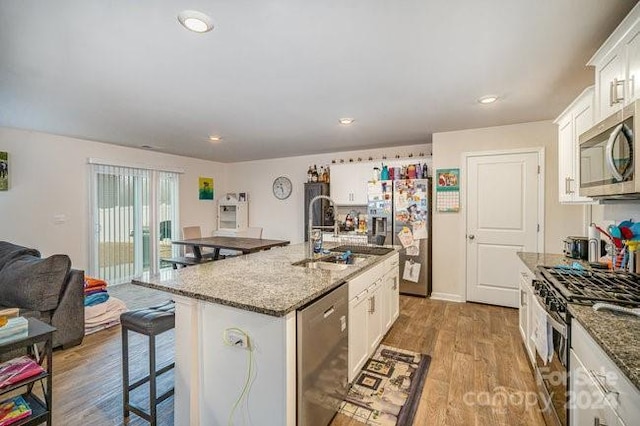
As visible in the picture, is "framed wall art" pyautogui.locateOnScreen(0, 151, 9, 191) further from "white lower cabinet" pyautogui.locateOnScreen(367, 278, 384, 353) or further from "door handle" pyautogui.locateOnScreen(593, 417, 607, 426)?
"door handle" pyautogui.locateOnScreen(593, 417, 607, 426)

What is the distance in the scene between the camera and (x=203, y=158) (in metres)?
6.27

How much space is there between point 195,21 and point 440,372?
2.91 metres

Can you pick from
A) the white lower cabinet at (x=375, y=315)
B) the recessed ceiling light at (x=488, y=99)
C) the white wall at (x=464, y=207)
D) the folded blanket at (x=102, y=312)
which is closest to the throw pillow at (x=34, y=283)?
the folded blanket at (x=102, y=312)

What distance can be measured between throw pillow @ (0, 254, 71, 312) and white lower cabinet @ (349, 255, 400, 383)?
103 inches

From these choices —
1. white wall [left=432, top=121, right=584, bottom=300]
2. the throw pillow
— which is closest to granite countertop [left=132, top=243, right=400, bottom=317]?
the throw pillow

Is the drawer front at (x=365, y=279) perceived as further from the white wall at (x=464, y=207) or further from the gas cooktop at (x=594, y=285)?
the white wall at (x=464, y=207)

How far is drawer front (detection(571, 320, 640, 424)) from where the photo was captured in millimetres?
870

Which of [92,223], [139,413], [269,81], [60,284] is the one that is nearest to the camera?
[139,413]

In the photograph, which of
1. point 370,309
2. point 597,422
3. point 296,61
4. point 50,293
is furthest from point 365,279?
point 50,293

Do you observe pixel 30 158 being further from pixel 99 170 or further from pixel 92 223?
pixel 92 223

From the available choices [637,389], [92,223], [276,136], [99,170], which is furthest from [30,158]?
[637,389]

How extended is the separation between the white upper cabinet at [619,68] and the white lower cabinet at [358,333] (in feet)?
6.10

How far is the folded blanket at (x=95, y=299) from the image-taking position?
3153mm

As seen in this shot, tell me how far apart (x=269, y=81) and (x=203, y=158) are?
435 cm
